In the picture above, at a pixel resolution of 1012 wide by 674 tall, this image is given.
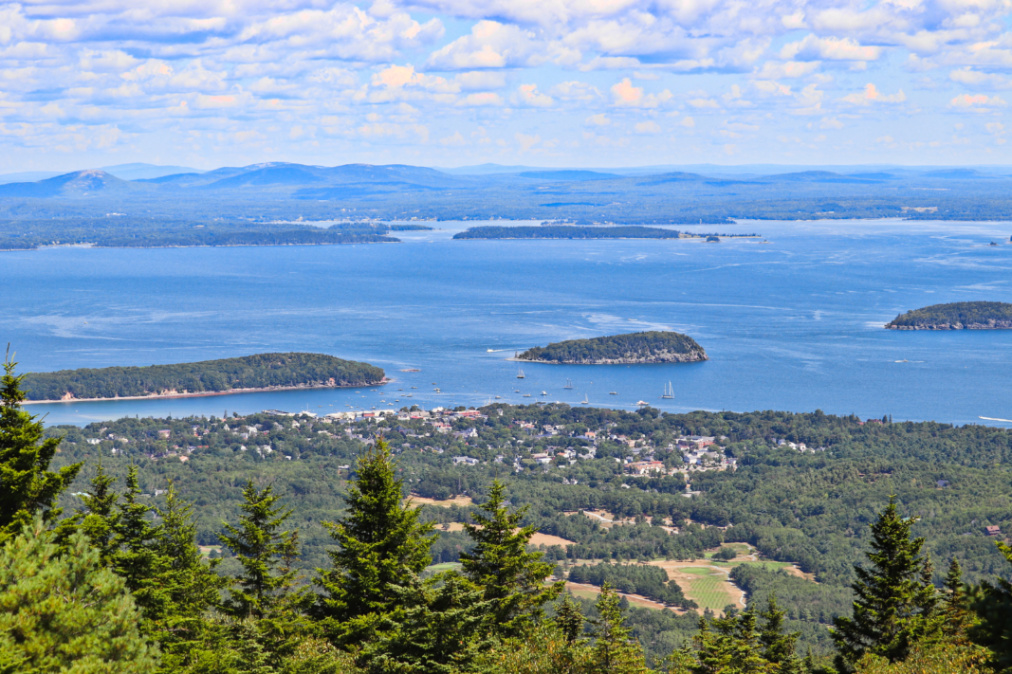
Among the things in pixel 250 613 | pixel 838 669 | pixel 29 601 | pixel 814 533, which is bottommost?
pixel 814 533

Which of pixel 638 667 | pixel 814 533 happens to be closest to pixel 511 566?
pixel 638 667

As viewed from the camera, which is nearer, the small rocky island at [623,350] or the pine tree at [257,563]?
the pine tree at [257,563]

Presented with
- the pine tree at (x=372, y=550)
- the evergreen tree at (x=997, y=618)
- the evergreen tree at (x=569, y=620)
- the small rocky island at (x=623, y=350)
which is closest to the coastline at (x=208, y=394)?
the small rocky island at (x=623, y=350)

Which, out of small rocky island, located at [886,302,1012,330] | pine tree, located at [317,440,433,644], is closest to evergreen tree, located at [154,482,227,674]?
pine tree, located at [317,440,433,644]

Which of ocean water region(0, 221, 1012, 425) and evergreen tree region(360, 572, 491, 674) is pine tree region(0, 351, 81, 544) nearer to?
evergreen tree region(360, 572, 491, 674)

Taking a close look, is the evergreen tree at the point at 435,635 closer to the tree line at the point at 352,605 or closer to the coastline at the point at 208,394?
the tree line at the point at 352,605

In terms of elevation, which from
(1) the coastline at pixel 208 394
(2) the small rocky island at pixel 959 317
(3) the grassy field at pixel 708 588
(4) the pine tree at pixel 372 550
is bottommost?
(3) the grassy field at pixel 708 588

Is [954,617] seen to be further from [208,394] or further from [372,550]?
[208,394]

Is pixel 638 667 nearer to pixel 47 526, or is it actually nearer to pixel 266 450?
pixel 47 526
